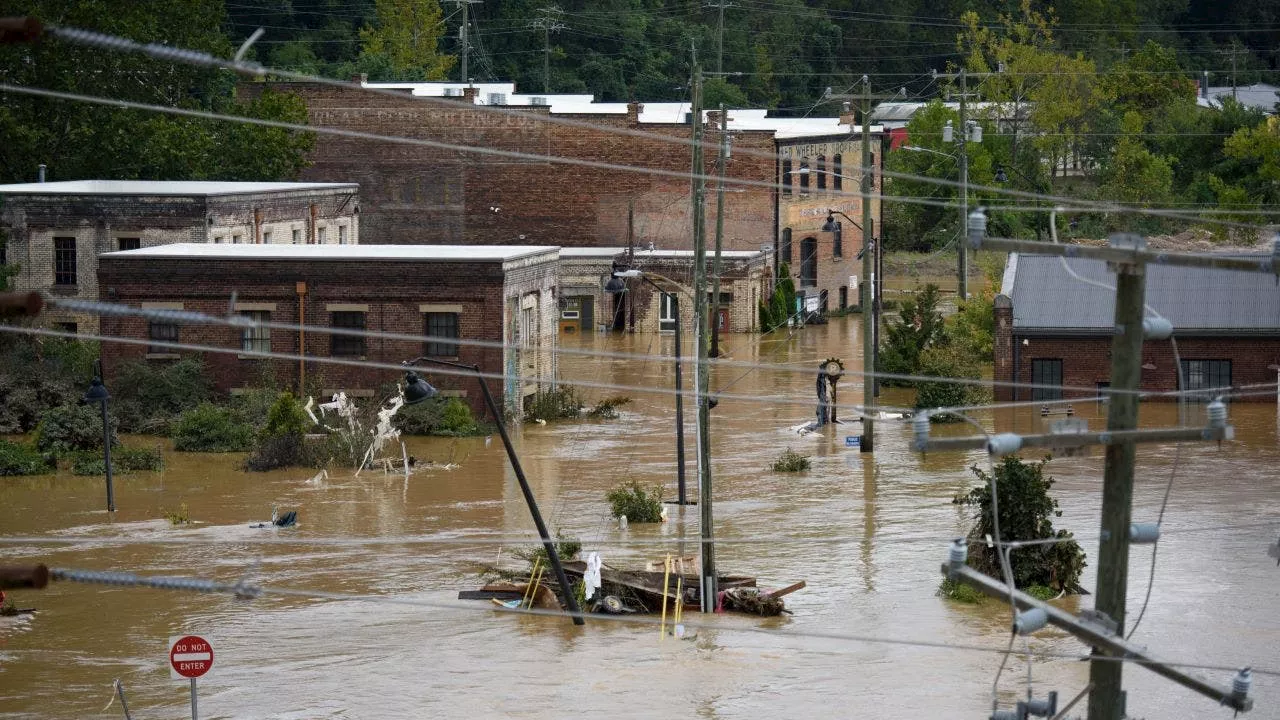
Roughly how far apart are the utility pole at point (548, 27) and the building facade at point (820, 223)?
1085 inches

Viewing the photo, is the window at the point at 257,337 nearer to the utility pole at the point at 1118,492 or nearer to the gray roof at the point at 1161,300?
the gray roof at the point at 1161,300

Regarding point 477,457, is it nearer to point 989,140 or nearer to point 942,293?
point 942,293

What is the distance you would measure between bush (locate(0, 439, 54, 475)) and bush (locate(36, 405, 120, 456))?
880mm

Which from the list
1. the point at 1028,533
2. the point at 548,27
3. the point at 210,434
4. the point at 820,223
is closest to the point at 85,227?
the point at 210,434

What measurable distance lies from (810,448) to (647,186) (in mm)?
25333

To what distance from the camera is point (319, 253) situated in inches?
1806

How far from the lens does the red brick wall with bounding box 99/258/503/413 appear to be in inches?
1747

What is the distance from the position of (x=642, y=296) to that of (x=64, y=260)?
18.8 meters

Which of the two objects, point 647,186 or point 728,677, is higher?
point 647,186

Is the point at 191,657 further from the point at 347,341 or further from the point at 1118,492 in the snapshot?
the point at 347,341

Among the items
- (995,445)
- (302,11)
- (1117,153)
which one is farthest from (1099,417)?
(302,11)

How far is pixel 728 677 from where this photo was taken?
22.9m

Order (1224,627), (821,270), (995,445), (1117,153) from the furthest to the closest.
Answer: (1117,153) → (821,270) → (1224,627) → (995,445)

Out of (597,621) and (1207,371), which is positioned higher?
(1207,371)
